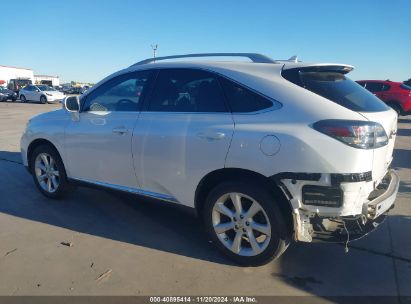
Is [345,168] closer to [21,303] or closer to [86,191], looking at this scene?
[21,303]

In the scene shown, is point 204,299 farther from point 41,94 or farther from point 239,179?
point 41,94

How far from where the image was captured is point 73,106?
4.48 m

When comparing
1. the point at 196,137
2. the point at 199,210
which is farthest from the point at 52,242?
the point at 196,137

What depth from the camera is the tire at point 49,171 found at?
15.6 feet

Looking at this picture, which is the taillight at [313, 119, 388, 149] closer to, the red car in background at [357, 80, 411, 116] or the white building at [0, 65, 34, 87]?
the red car in background at [357, 80, 411, 116]

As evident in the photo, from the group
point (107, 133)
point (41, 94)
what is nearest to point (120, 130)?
point (107, 133)

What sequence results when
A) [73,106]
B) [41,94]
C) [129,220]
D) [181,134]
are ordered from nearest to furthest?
[181,134] → [129,220] → [73,106] → [41,94]

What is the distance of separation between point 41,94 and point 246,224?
3093cm

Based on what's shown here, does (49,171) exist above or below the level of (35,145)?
below

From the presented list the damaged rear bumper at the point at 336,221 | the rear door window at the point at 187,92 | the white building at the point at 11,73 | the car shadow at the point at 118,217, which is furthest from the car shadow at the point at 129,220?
the white building at the point at 11,73

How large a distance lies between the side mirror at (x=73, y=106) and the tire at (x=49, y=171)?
62cm

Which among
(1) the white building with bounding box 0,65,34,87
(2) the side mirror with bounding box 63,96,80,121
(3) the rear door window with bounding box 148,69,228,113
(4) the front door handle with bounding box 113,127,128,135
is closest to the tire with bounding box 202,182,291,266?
(3) the rear door window with bounding box 148,69,228,113

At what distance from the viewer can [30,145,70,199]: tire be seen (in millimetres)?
4766

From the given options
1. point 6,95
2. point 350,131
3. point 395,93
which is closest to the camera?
point 350,131
